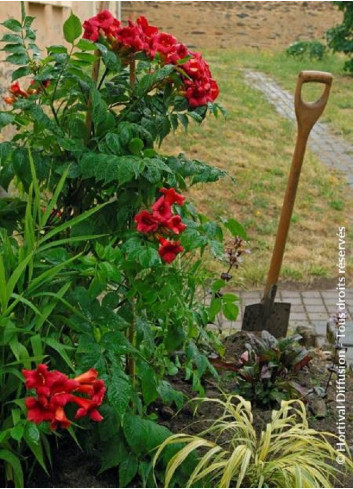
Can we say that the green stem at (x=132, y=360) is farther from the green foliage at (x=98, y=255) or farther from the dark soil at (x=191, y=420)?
the dark soil at (x=191, y=420)

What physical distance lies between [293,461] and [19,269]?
1.05m

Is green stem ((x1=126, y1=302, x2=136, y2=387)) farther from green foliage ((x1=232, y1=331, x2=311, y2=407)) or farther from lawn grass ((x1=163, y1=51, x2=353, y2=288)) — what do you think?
lawn grass ((x1=163, y1=51, x2=353, y2=288))

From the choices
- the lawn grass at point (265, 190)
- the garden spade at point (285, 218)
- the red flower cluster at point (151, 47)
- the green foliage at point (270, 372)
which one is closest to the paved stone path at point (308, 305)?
the lawn grass at point (265, 190)

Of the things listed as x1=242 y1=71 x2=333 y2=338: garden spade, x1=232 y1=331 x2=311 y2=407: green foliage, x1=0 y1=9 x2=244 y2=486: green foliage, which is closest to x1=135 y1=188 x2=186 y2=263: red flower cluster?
x1=0 y1=9 x2=244 y2=486: green foliage

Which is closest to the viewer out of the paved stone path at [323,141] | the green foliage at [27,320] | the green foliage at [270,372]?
the green foliage at [27,320]

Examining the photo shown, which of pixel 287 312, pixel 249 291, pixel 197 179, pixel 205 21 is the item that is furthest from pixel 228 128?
pixel 205 21

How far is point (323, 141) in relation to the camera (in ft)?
37.0

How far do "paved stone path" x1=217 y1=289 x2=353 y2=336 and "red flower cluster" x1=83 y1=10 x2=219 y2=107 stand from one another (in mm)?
2553

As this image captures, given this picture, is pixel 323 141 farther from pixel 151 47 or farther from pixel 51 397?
pixel 51 397

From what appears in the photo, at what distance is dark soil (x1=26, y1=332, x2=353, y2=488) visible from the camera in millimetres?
2938

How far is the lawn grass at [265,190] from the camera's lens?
6.85 meters

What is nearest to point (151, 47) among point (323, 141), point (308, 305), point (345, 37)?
point (308, 305)

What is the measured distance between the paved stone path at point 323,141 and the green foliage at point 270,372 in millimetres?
5777

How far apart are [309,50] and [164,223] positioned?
17923 mm
